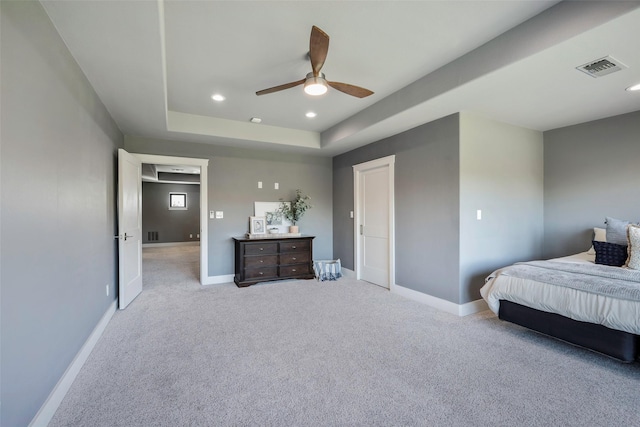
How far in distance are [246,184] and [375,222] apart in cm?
233

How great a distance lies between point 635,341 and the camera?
2.18 metres

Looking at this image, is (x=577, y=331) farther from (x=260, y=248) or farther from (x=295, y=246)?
(x=260, y=248)

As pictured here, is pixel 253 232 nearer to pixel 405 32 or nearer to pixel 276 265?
pixel 276 265

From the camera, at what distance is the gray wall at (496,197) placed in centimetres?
346

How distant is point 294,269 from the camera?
5.05m

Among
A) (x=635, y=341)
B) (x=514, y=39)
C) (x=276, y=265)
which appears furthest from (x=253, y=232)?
(x=635, y=341)

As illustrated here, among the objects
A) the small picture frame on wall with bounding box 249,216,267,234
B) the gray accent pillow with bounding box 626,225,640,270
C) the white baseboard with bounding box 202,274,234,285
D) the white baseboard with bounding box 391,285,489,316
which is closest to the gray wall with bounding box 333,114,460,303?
the white baseboard with bounding box 391,285,489,316

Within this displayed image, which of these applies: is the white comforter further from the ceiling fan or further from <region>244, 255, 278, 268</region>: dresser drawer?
<region>244, 255, 278, 268</region>: dresser drawer

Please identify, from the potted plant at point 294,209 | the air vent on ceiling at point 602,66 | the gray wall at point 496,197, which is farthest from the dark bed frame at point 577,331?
the potted plant at point 294,209

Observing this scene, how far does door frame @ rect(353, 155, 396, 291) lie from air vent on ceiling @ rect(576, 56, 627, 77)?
7.34 feet

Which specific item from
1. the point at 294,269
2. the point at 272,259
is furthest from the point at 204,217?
the point at 294,269

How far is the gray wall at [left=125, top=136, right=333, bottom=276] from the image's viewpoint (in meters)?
4.92

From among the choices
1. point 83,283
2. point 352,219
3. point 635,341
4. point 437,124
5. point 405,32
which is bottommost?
point 635,341

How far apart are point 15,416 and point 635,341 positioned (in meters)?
3.83
